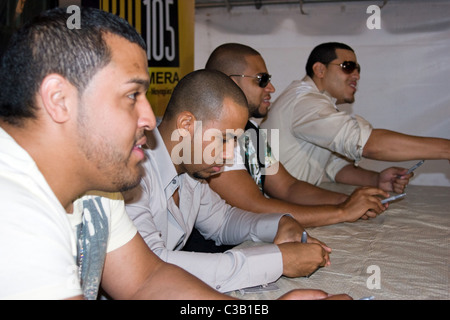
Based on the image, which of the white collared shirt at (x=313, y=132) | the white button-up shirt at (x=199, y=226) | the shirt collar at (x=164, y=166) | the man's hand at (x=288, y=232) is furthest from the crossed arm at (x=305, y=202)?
the shirt collar at (x=164, y=166)

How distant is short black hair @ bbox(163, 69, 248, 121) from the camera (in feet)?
5.34

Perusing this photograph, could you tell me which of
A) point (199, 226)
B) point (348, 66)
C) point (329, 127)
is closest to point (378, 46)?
point (348, 66)

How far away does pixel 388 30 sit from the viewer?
398 cm

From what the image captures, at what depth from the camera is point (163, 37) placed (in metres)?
3.46

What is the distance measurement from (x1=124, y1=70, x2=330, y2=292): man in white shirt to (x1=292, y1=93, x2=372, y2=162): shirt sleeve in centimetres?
85

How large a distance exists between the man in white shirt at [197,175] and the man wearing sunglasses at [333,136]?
87cm

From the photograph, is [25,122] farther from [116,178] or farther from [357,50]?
[357,50]

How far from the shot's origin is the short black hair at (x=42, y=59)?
85cm

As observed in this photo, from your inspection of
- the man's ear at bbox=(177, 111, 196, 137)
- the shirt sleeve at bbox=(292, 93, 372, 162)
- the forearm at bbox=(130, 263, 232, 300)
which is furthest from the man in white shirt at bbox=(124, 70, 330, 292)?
the shirt sleeve at bbox=(292, 93, 372, 162)

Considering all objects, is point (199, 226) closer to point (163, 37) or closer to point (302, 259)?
point (302, 259)

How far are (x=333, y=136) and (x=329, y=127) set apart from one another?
49 millimetres

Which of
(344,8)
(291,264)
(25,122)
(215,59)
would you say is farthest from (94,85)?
(344,8)

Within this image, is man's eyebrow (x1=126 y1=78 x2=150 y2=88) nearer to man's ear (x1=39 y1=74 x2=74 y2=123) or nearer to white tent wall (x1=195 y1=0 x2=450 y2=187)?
man's ear (x1=39 y1=74 x2=74 y2=123)

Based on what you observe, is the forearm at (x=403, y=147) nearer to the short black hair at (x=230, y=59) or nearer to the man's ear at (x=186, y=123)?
the short black hair at (x=230, y=59)
